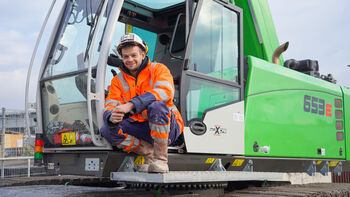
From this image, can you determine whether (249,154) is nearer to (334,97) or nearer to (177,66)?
(177,66)

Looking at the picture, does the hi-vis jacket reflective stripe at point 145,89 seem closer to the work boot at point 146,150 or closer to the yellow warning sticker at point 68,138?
the work boot at point 146,150

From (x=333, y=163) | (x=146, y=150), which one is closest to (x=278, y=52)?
(x=333, y=163)

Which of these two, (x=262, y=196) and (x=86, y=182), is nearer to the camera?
(x=262, y=196)

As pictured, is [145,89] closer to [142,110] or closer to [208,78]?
[142,110]

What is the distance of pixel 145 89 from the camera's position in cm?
374

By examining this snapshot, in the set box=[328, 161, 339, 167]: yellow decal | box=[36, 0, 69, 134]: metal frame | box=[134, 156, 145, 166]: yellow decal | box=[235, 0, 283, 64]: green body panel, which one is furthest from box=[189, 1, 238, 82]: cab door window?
box=[328, 161, 339, 167]: yellow decal

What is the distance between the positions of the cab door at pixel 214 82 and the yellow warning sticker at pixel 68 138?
1138 mm

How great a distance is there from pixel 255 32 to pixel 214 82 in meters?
1.95

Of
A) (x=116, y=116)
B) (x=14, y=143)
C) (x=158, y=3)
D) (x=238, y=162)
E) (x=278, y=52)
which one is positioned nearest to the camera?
(x=116, y=116)

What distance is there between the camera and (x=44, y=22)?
4.48 metres

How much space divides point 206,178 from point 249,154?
139cm

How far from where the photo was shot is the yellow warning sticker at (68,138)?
4.06 m

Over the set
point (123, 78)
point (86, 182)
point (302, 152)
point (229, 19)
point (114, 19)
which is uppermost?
point (229, 19)

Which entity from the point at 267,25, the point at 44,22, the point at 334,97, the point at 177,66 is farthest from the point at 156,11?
the point at 334,97
